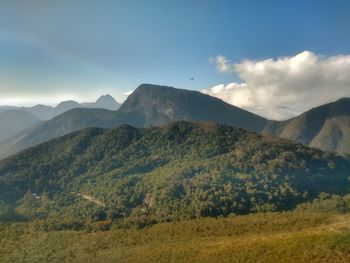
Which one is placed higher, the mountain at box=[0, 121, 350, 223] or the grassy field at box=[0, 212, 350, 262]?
the mountain at box=[0, 121, 350, 223]

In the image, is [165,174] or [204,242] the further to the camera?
[165,174]

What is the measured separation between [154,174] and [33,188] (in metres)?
47.5

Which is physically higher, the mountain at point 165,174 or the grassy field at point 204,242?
the mountain at point 165,174

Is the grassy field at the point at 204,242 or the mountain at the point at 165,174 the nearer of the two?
the grassy field at the point at 204,242

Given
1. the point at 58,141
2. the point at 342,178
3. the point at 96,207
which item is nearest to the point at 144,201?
the point at 96,207

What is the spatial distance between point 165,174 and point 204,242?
171ft

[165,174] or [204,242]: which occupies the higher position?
[165,174]

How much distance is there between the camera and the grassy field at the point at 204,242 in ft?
209

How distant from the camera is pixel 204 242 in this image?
236ft

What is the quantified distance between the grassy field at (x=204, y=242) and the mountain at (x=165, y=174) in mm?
11175

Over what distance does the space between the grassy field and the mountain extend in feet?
36.7

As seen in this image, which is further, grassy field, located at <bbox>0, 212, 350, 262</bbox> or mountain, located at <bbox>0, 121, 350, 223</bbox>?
mountain, located at <bbox>0, 121, 350, 223</bbox>

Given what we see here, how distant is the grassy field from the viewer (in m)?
63.6

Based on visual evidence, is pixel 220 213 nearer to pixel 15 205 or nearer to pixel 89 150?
pixel 15 205
